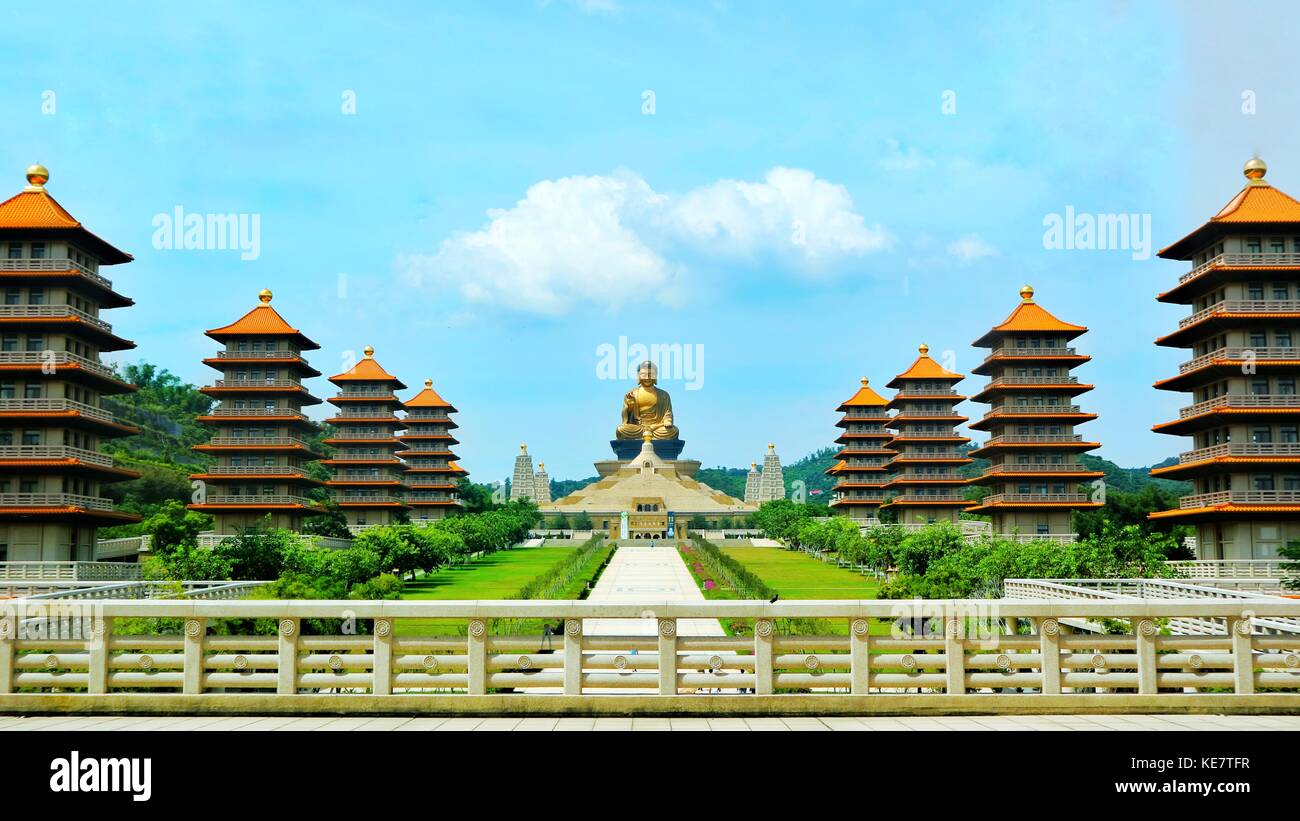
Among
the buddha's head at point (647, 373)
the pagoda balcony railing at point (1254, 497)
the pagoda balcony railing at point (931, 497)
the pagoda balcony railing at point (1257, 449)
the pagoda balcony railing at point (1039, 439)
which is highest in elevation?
the buddha's head at point (647, 373)

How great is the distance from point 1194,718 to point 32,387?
54598 millimetres

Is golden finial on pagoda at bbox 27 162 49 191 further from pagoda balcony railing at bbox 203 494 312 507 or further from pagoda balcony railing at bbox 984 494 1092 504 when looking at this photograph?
pagoda balcony railing at bbox 984 494 1092 504

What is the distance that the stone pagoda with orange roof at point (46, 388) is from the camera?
50938 millimetres

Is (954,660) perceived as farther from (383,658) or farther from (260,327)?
(260,327)

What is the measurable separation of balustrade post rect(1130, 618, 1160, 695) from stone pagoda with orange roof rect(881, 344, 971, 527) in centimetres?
7882

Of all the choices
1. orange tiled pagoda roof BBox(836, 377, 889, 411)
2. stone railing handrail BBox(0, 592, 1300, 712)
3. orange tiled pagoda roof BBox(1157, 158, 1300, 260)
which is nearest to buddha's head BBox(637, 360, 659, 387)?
orange tiled pagoda roof BBox(836, 377, 889, 411)

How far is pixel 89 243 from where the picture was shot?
54.2 metres

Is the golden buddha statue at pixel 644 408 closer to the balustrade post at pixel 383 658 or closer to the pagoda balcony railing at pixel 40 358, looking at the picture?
the pagoda balcony railing at pixel 40 358

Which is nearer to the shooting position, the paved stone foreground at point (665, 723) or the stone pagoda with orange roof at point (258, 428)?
the paved stone foreground at point (665, 723)

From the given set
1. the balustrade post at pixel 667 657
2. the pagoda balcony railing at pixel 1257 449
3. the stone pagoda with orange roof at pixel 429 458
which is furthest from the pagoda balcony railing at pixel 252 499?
the balustrade post at pixel 667 657

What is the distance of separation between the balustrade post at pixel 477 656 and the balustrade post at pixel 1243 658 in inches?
375

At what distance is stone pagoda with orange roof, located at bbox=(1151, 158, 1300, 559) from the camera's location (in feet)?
167

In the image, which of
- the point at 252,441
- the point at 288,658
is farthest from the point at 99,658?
the point at 252,441

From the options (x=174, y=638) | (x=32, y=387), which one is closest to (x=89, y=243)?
(x=32, y=387)
